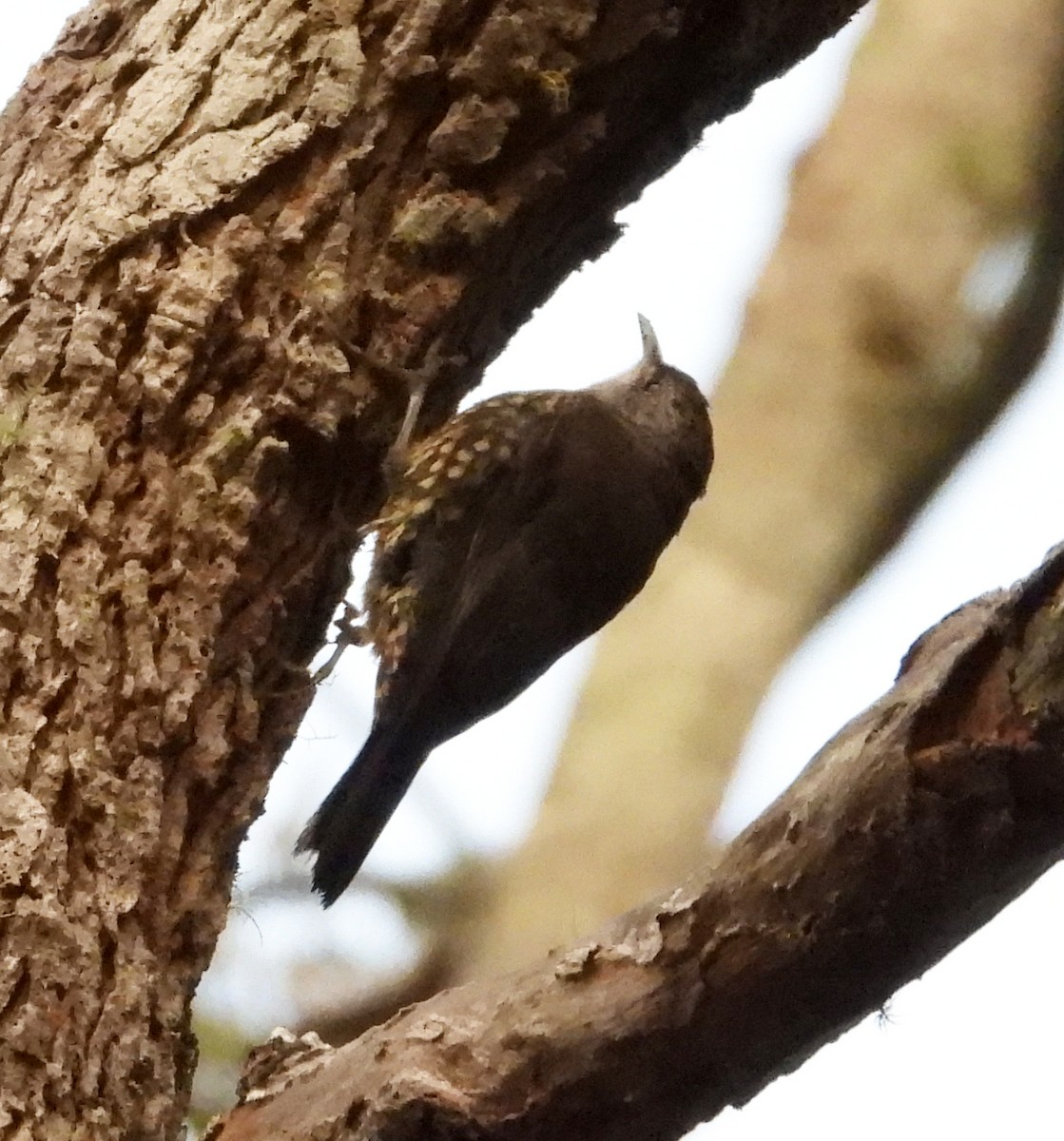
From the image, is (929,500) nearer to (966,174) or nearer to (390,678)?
(966,174)

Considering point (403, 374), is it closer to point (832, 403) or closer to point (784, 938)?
point (784, 938)

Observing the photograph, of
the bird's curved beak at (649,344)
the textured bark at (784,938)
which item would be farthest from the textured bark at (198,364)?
the bird's curved beak at (649,344)

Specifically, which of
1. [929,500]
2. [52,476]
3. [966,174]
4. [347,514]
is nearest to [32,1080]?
[52,476]

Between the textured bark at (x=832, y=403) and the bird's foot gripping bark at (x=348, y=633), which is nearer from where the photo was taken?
the bird's foot gripping bark at (x=348, y=633)

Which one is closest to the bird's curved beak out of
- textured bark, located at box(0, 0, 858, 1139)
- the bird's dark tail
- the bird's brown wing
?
the bird's brown wing

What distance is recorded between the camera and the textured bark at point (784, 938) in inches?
51.0

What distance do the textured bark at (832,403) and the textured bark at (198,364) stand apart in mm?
1069

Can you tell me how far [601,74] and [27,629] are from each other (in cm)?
116

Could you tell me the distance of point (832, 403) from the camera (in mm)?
3338

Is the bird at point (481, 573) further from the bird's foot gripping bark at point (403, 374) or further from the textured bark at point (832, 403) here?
the textured bark at point (832, 403)

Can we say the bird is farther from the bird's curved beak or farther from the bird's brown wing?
the bird's curved beak

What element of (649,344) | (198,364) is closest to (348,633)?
(198,364)

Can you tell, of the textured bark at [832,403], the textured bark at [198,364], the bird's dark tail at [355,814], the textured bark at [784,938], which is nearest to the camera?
the textured bark at [784,938]

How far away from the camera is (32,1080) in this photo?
1657mm
